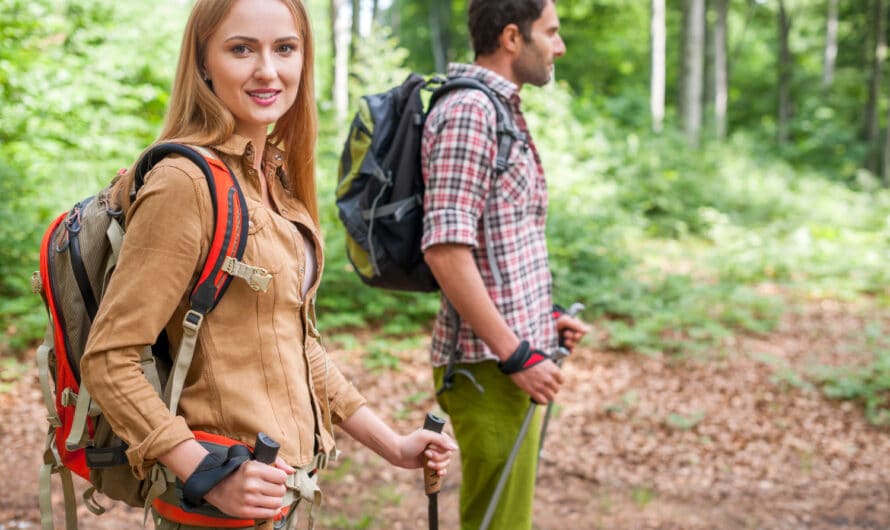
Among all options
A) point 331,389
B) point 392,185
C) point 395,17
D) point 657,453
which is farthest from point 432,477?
point 395,17

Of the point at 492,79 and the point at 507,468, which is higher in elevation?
the point at 492,79

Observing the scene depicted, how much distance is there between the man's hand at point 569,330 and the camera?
2754mm

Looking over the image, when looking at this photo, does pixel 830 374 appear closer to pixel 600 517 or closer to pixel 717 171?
pixel 600 517

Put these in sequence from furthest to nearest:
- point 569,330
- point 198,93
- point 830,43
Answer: point 830,43, point 569,330, point 198,93

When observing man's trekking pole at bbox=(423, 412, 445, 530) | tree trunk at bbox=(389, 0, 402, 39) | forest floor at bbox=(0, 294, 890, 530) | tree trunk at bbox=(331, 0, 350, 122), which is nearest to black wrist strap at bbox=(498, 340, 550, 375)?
man's trekking pole at bbox=(423, 412, 445, 530)

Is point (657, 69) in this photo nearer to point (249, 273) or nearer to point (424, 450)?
point (424, 450)

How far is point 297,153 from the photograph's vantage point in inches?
72.9

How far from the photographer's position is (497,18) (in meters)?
2.64

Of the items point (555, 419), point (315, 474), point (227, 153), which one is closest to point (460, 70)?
point (227, 153)

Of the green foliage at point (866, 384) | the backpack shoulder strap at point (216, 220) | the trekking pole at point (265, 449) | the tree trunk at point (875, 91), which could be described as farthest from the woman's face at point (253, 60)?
the tree trunk at point (875, 91)

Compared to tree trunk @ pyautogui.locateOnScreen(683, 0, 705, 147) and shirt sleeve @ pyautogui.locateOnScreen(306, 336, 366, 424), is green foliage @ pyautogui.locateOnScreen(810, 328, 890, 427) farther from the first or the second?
tree trunk @ pyautogui.locateOnScreen(683, 0, 705, 147)

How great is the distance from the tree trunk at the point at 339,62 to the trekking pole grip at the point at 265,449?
9.27m

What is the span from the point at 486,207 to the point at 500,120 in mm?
296

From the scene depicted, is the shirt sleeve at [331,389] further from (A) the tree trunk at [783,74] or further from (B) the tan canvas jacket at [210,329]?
(A) the tree trunk at [783,74]
